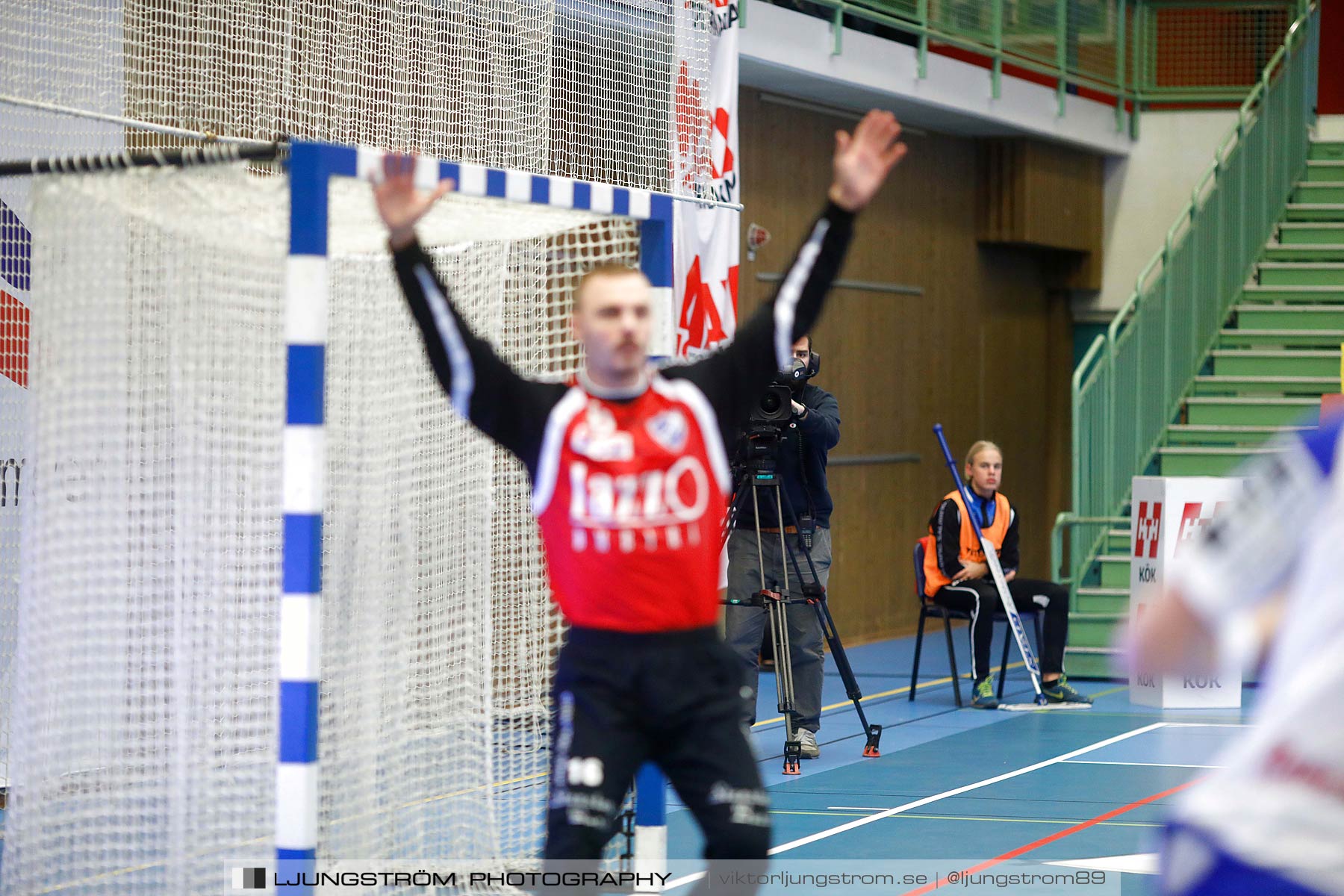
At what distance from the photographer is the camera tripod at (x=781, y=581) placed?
766 centimetres

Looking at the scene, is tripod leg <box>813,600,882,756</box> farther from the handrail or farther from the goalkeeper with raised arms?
the goalkeeper with raised arms

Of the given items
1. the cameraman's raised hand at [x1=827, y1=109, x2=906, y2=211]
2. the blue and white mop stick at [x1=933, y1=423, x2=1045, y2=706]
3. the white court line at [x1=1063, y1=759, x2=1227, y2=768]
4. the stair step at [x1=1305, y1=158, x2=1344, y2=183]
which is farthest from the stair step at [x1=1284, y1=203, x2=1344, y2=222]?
the cameraman's raised hand at [x1=827, y1=109, x2=906, y2=211]

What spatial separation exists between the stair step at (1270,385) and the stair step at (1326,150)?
3359 mm

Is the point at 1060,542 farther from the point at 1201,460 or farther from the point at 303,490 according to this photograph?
the point at 303,490

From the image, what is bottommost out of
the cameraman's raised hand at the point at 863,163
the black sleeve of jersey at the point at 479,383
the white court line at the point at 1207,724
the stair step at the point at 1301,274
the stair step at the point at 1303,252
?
the white court line at the point at 1207,724

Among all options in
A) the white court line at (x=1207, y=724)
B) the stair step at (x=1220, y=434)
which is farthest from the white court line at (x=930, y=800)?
the stair step at (x=1220, y=434)

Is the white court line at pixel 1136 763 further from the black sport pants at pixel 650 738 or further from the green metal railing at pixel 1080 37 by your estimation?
the green metal railing at pixel 1080 37

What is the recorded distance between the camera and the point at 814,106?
12727 mm

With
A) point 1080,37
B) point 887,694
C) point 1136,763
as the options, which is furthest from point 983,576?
point 1080,37

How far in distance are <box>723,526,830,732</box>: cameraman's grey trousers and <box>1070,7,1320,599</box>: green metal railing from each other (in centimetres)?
434

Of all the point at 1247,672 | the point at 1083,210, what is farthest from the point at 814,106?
the point at 1247,672

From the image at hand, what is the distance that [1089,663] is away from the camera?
11.2 meters

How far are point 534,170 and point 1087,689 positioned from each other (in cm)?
538

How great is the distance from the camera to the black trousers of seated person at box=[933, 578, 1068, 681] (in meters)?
9.70
